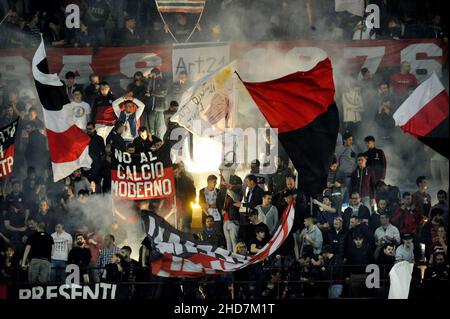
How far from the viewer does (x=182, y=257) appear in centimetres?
2017

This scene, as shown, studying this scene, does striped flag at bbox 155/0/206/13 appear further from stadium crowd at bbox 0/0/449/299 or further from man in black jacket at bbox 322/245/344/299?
man in black jacket at bbox 322/245/344/299

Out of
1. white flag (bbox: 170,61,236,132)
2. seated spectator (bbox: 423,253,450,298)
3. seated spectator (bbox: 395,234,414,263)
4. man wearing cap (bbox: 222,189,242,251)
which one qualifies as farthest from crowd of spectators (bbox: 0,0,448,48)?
seated spectator (bbox: 423,253,450,298)

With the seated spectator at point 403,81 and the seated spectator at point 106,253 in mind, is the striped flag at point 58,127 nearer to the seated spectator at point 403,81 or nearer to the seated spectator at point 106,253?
the seated spectator at point 106,253

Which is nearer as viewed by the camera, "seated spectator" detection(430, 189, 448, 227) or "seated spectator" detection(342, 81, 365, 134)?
"seated spectator" detection(430, 189, 448, 227)

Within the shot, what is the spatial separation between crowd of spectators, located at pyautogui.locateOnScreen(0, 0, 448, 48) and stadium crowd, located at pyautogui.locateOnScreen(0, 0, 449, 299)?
0.11 feet

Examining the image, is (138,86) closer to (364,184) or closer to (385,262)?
(364,184)

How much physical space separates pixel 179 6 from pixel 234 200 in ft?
11.1

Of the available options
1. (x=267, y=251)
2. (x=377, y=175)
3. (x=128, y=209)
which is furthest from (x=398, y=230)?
(x=128, y=209)

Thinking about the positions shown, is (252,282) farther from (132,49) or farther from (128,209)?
(132,49)

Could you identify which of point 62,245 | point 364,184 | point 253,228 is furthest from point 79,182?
point 364,184

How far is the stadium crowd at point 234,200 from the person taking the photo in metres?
21.0

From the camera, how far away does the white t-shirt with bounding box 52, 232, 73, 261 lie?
70.9ft

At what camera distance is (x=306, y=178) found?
20078 mm

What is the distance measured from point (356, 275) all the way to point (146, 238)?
2959mm
